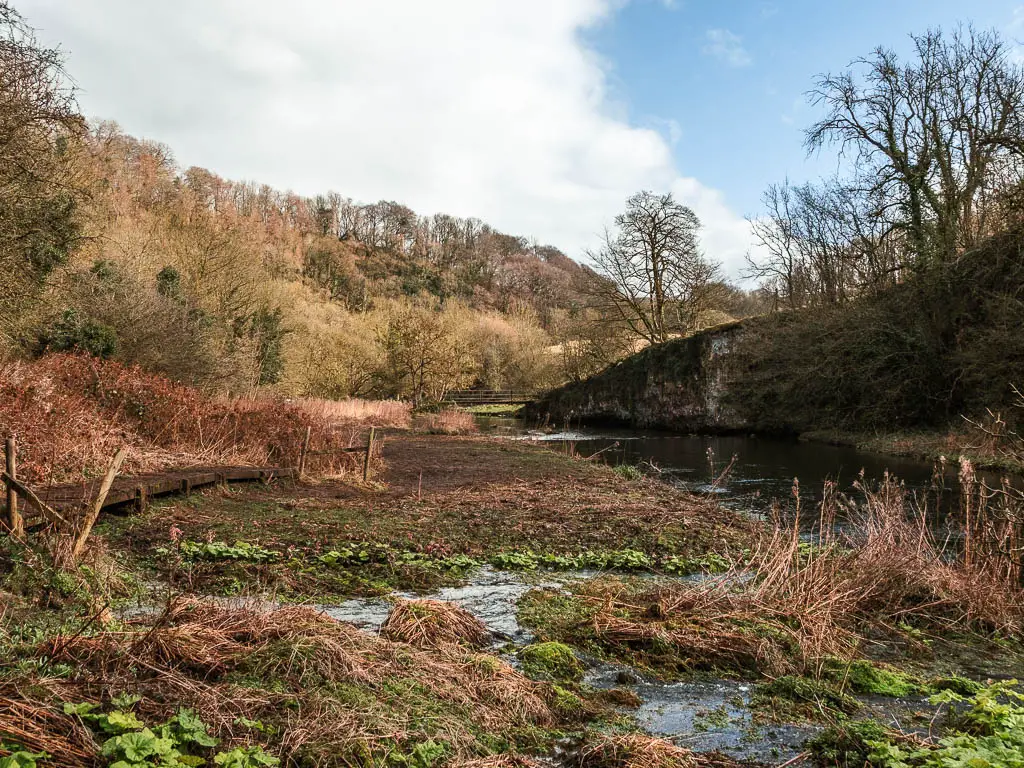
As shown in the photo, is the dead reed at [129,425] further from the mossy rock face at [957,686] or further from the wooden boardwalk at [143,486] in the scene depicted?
the mossy rock face at [957,686]

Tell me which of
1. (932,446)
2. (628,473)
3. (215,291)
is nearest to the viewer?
(628,473)

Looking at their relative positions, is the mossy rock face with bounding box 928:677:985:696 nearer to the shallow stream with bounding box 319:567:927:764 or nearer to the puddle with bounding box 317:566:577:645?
the shallow stream with bounding box 319:567:927:764

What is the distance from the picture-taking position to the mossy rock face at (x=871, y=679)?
200 inches

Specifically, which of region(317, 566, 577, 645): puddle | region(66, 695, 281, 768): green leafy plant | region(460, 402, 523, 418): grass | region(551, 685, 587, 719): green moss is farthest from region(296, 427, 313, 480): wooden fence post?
region(460, 402, 523, 418): grass

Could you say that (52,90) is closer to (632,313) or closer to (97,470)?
(97,470)

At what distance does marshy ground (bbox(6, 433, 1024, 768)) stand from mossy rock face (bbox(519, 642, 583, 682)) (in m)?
0.02

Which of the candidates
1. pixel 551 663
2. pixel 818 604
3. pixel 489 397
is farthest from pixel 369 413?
pixel 551 663

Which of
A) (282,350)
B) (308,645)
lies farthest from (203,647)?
(282,350)

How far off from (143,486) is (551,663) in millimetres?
7044

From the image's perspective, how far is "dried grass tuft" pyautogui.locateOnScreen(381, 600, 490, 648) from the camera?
17.6 feet

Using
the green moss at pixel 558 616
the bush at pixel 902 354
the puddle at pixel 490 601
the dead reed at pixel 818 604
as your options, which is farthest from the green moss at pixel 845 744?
the bush at pixel 902 354

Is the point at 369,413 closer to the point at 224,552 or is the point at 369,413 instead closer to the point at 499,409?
the point at 499,409

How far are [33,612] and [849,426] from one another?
30428mm

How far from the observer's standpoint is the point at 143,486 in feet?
31.8
